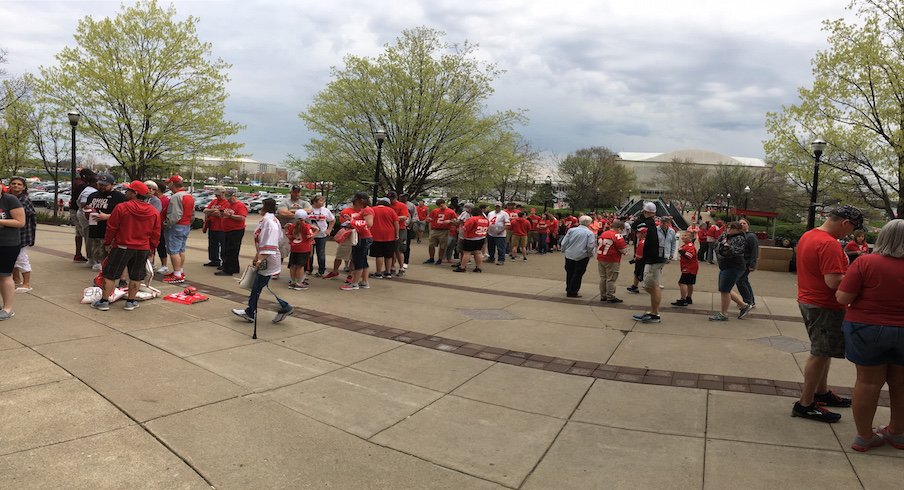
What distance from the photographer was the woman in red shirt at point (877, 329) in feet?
11.6

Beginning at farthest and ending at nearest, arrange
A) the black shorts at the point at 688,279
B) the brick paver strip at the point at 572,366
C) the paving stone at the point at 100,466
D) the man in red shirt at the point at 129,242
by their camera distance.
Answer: the black shorts at the point at 688,279 < the man in red shirt at the point at 129,242 < the brick paver strip at the point at 572,366 < the paving stone at the point at 100,466

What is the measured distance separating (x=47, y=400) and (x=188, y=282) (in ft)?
17.4

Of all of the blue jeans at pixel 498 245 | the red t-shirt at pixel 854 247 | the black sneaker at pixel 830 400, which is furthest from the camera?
the blue jeans at pixel 498 245

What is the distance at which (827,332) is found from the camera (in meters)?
4.14

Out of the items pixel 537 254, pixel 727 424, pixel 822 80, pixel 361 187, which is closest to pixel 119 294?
pixel 727 424

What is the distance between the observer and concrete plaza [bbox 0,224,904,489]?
3.29m

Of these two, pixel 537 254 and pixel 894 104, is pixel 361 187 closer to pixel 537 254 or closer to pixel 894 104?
pixel 537 254

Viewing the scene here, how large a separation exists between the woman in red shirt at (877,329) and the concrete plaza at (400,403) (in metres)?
0.23

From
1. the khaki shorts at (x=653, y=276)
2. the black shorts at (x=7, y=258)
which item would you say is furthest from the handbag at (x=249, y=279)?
the khaki shorts at (x=653, y=276)

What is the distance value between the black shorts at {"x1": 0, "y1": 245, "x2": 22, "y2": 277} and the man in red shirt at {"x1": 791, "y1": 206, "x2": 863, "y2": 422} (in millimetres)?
7630

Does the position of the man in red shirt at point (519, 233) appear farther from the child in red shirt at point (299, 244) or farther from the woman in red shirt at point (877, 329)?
the woman in red shirt at point (877, 329)

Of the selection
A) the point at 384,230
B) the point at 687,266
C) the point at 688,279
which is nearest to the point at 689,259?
the point at 687,266

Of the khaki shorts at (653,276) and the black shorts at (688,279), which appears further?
the black shorts at (688,279)

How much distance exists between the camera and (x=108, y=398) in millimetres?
4031
